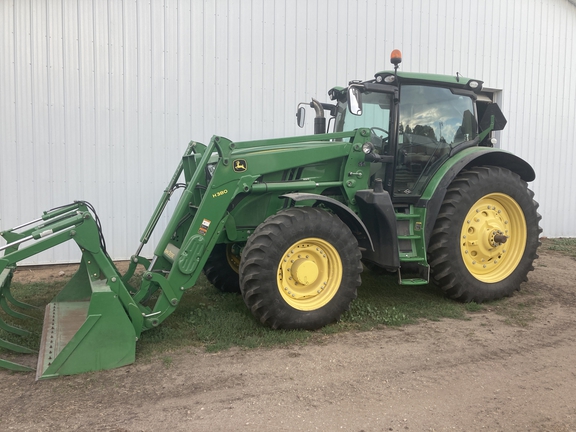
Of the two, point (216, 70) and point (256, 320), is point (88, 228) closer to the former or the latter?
point (256, 320)

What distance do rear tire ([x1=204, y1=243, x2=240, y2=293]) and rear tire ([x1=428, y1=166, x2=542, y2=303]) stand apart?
7.27ft

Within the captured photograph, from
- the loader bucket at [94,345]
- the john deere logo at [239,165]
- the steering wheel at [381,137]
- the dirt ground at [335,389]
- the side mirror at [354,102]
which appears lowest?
the dirt ground at [335,389]

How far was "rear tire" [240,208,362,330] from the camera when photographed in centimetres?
379

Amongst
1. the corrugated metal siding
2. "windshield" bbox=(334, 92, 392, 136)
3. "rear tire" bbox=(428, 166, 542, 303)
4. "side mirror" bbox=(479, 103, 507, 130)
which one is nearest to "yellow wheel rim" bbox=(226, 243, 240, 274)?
"windshield" bbox=(334, 92, 392, 136)

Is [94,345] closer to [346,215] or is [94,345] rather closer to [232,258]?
[232,258]

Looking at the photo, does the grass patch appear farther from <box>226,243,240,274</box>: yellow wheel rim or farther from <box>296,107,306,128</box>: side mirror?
<box>226,243,240,274</box>: yellow wheel rim

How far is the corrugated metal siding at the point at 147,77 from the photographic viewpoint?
21.5 ft

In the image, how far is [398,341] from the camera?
3.93m

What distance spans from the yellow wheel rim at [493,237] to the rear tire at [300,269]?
5.14 feet

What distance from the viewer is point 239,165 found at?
408 centimetres

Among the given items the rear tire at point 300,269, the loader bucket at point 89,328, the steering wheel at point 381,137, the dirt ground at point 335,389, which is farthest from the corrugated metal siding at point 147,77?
the dirt ground at point 335,389

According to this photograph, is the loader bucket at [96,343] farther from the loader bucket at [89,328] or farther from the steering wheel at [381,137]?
the steering wheel at [381,137]

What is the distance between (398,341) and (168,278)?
80.6 inches

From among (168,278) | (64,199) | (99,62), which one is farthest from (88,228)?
(99,62)
